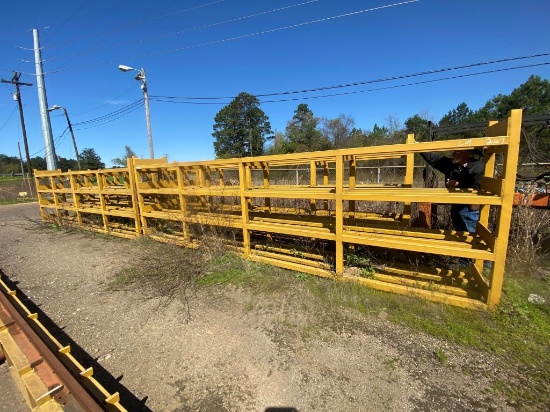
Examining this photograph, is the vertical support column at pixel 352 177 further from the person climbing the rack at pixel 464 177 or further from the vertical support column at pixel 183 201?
the vertical support column at pixel 183 201

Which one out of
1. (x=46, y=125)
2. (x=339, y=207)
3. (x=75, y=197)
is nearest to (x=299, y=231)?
(x=339, y=207)

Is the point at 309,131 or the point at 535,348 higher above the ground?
the point at 309,131

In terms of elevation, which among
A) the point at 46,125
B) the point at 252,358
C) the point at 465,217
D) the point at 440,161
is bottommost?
the point at 252,358

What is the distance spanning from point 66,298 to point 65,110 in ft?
114

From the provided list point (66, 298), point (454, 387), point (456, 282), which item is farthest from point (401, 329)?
point (66, 298)

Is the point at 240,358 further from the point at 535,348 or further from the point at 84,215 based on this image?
the point at 84,215

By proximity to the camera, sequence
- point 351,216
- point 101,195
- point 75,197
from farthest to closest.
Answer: point 75,197 < point 101,195 < point 351,216

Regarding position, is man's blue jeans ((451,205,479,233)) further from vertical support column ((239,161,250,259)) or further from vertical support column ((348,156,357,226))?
vertical support column ((239,161,250,259))

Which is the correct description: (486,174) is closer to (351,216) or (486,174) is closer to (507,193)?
(507,193)

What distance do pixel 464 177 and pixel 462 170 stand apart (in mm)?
115

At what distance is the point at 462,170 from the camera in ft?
13.8

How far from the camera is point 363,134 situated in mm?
45000

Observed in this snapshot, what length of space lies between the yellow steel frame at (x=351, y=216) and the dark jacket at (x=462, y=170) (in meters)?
0.61

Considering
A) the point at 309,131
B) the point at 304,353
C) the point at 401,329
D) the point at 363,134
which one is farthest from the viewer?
the point at 309,131
